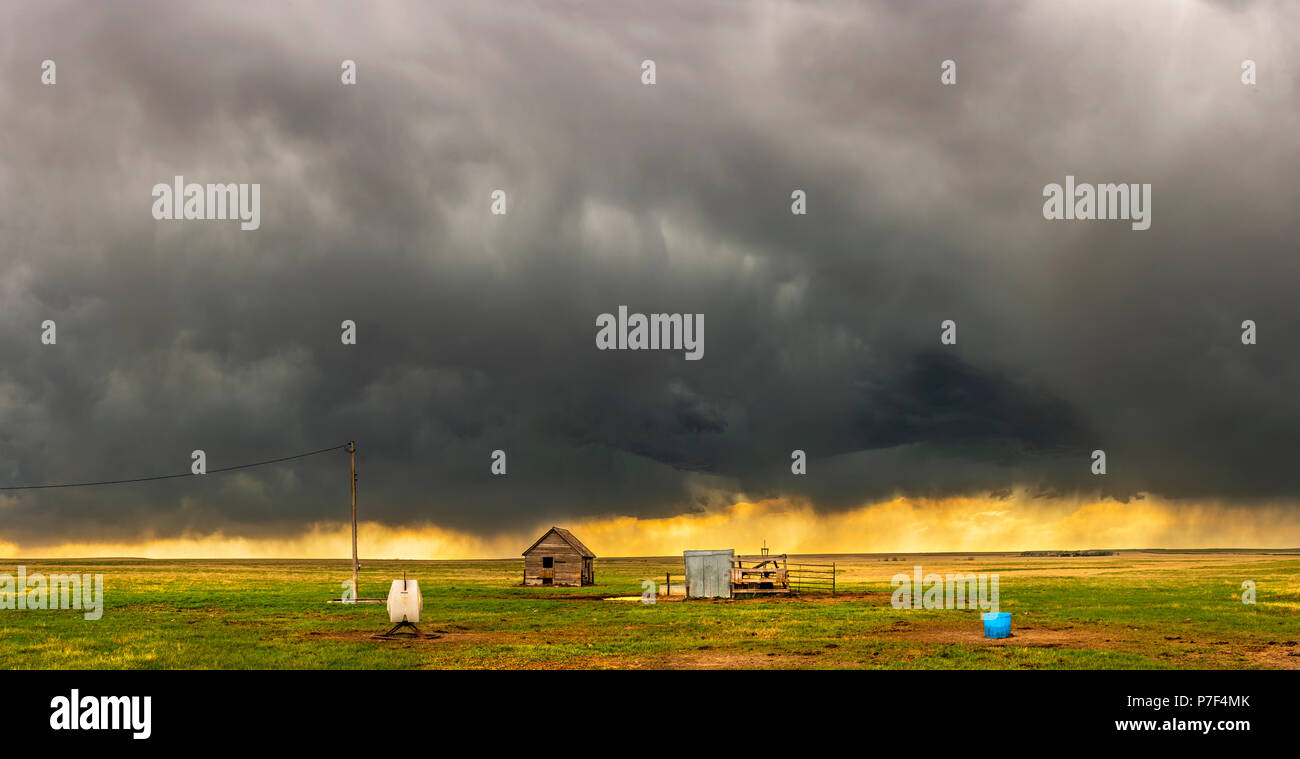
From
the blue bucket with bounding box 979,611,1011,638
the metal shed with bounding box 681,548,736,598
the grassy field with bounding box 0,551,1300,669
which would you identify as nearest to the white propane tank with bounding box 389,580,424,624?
the grassy field with bounding box 0,551,1300,669

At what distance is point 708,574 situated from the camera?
192ft

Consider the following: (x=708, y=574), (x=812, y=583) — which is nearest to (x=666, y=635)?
(x=708, y=574)

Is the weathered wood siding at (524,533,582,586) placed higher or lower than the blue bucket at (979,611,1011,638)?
lower

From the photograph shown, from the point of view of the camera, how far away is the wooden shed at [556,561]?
77.4 metres

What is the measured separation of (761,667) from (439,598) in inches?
1527

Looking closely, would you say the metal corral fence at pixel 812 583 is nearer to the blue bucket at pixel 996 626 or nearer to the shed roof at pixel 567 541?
the shed roof at pixel 567 541

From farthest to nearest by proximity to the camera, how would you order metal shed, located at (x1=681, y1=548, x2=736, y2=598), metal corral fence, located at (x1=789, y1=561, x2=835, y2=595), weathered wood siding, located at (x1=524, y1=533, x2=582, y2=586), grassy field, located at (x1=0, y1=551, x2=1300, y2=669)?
weathered wood siding, located at (x1=524, y1=533, x2=582, y2=586), metal corral fence, located at (x1=789, y1=561, x2=835, y2=595), metal shed, located at (x1=681, y1=548, x2=736, y2=598), grassy field, located at (x1=0, y1=551, x2=1300, y2=669)

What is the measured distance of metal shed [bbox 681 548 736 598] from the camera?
58.2m

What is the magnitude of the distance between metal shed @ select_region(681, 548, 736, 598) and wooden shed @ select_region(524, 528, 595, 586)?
21.2m

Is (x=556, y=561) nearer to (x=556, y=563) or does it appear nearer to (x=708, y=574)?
(x=556, y=563)

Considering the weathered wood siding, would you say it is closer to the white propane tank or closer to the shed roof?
the shed roof

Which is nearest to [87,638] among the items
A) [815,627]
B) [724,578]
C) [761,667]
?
[761,667]
